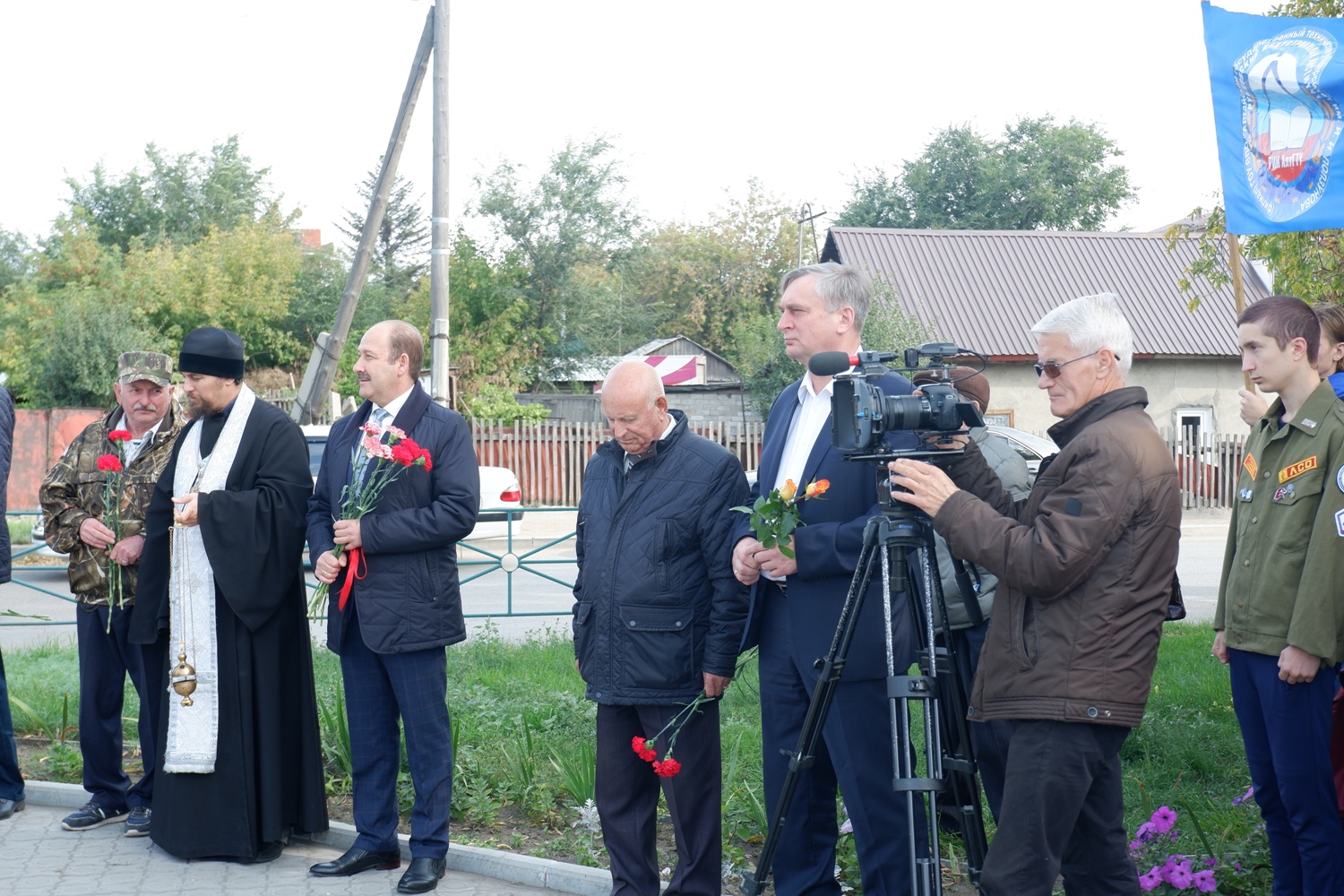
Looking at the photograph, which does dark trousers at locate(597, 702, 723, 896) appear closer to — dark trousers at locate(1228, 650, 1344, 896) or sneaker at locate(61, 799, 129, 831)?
dark trousers at locate(1228, 650, 1344, 896)

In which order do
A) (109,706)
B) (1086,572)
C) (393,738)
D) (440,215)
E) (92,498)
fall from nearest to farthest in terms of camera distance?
1. (1086,572)
2. (393,738)
3. (109,706)
4. (92,498)
5. (440,215)

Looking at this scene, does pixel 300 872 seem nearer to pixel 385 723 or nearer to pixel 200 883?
pixel 200 883

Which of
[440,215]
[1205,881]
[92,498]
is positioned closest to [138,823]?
[92,498]

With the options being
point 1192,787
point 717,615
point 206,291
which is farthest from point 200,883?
point 206,291

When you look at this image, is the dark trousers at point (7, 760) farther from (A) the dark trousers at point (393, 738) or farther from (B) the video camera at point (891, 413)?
(B) the video camera at point (891, 413)

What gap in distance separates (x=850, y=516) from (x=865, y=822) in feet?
3.09

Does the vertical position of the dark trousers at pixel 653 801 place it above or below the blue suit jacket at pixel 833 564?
below

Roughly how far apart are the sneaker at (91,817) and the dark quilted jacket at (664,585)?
8.30 feet

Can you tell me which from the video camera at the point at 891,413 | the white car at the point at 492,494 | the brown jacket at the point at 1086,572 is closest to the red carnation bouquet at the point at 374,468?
the video camera at the point at 891,413

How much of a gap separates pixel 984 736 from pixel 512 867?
183 centimetres

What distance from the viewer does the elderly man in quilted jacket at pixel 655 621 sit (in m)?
3.93

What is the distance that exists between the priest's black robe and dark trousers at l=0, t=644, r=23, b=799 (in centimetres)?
94

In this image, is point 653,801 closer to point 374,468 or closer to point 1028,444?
point 374,468

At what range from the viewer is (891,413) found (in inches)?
122
